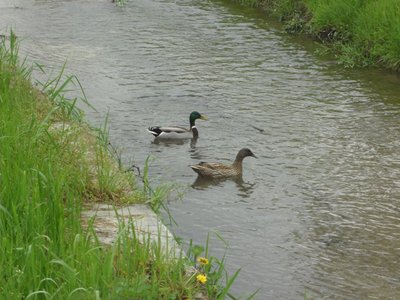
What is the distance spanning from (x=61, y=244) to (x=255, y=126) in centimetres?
660

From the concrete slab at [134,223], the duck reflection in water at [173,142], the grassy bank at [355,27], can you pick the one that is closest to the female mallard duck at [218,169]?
the duck reflection in water at [173,142]

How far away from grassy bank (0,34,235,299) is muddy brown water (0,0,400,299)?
5.13 feet

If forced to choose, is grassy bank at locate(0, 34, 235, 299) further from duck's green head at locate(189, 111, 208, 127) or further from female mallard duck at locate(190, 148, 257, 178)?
duck's green head at locate(189, 111, 208, 127)

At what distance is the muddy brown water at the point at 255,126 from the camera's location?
7250 mm

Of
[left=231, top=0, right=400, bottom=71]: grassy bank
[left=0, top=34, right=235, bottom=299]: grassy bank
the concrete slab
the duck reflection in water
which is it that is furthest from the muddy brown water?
[left=0, top=34, right=235, bottom=299]: grassy bank

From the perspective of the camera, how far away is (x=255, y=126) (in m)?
11.0

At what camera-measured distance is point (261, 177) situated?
9.47 meters

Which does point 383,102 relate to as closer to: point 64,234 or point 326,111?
point 326,111

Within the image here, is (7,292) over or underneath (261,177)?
over

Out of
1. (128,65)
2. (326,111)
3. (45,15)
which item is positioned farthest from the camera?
(45,15)

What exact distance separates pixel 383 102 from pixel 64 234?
8073 mm

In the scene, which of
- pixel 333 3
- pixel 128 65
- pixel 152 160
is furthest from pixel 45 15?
pixel 152 160

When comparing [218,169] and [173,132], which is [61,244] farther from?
[173,132]

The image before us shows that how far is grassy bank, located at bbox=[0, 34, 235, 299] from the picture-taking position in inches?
167
